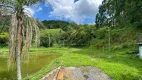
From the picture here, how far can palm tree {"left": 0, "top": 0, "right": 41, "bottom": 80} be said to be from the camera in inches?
562

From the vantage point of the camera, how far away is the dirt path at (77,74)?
16.5m

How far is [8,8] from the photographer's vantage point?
573 inches

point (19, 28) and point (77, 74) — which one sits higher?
point (19, 28)

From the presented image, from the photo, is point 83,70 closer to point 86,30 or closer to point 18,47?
point 18,47

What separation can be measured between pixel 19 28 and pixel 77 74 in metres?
5.82

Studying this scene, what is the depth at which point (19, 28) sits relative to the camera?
14.6 m

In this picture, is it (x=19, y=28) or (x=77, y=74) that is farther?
(x=77, y=74)

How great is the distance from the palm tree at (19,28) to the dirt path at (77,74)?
3174 mm

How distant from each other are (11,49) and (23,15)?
7.75 feet

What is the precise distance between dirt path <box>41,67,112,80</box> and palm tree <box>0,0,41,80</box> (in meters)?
3.17

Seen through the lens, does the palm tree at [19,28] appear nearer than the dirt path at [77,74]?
Yes

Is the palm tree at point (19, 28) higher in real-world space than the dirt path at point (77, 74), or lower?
higher

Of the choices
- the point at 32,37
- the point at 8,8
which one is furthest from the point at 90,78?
the point at 8,8

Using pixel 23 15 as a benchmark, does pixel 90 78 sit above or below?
below
